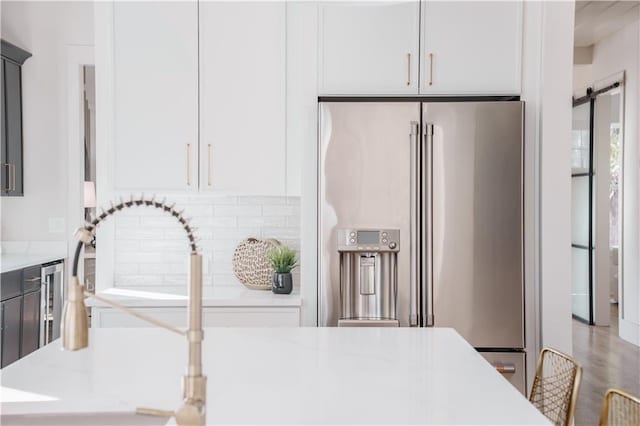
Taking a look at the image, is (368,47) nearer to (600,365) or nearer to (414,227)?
(414,227)

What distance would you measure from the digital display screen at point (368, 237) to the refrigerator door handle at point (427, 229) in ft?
0.73

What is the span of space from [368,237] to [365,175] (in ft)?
0.97

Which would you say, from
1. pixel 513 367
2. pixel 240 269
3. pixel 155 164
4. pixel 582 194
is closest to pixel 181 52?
pixel 155 164

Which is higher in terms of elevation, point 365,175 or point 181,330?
point 365,175

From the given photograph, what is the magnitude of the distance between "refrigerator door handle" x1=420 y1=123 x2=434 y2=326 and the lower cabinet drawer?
0.64 m

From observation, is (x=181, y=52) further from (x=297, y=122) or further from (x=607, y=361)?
(x=607, y=361)

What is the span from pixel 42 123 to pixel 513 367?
3551 mm

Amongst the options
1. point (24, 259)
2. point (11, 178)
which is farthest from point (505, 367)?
point (11, 178)

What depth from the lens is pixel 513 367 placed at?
2.66m

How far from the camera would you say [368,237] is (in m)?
2.64

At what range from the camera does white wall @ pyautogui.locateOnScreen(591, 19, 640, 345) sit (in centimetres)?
529

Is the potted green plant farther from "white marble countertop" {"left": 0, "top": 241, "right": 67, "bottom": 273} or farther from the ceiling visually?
the ceiling

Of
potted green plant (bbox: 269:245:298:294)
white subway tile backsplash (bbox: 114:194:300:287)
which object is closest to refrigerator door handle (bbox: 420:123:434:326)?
potted green plant (bbox: 269:245:298:294)

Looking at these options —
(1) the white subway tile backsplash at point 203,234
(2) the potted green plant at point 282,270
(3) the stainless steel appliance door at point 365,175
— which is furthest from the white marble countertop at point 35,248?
(3) the stainless steel appliance door at point 365,175
